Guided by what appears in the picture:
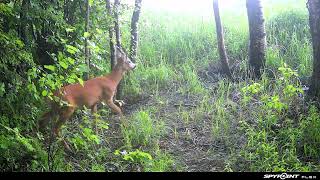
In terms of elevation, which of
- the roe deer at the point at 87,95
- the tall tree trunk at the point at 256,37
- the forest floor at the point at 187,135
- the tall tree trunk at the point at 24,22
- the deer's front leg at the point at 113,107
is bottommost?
the forest floor at the point at 187,135

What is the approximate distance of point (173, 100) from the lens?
7980 millimetres

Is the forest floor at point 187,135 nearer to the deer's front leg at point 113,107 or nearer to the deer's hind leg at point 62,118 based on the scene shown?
the deer's front leg at point 113,107

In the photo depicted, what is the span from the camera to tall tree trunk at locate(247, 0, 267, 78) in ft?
27.0

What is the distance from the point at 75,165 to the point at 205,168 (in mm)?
1605

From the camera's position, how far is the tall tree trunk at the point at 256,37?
823cm

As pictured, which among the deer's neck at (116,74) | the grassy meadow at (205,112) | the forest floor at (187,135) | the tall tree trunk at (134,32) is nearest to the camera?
the grassy meadow at (205,112)

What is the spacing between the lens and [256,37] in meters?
8.33

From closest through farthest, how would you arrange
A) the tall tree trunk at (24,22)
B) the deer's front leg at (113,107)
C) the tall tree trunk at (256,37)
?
the tall tree trunk at (24,22) → the deer's front leg at (113,107) → the tall tree trunk at (256,37)

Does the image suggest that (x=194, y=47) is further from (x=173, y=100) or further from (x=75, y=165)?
(x=75, y=165)

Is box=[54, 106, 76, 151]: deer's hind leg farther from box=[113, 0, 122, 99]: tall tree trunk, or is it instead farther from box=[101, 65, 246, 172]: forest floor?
box=[113, 0, 122, 99]: tall tree trunk

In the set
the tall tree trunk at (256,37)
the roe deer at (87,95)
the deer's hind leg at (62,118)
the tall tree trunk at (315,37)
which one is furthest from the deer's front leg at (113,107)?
the tall tree trunk at (315,37)

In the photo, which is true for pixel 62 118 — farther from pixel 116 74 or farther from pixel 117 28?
pixel 117 28

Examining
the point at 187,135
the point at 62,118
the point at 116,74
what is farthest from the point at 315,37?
the point at 62,118

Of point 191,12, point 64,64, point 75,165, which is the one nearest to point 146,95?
point 75,165
